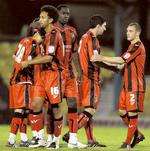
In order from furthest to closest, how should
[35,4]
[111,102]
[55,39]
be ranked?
[35,4], [111,102], [55,39]

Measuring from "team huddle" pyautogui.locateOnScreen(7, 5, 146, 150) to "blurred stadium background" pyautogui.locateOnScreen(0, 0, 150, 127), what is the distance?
10.4 metres

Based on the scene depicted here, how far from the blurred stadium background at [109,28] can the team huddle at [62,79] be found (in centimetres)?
1035

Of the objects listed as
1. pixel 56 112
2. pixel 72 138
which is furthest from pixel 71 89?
pixel 72 138

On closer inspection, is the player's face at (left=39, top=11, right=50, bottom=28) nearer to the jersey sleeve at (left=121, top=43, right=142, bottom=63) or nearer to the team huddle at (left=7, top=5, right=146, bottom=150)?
the team huddle at (left=7, top=5, right=146, bottom=150)

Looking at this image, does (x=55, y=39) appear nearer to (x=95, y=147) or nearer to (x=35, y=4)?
(x=95, y=147)

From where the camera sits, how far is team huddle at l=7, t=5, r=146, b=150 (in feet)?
50.0

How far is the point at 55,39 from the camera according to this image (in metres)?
15.1

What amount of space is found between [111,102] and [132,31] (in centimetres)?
1527

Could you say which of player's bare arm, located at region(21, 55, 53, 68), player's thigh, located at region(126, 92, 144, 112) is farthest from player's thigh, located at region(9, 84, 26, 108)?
player's thigh, located at region(126, 92, 144, 112)

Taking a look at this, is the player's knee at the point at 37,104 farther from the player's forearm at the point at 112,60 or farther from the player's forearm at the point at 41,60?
the player's forearm at the point at 112,60

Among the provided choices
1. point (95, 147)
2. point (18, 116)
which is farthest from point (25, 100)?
point (95, 147)

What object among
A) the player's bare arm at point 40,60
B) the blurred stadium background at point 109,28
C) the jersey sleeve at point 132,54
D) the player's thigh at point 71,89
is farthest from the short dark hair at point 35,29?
the blurred stadium background at point 109,28

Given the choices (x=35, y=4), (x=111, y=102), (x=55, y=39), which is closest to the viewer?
(x=55, y=39)

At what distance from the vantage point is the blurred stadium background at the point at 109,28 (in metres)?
28.8
